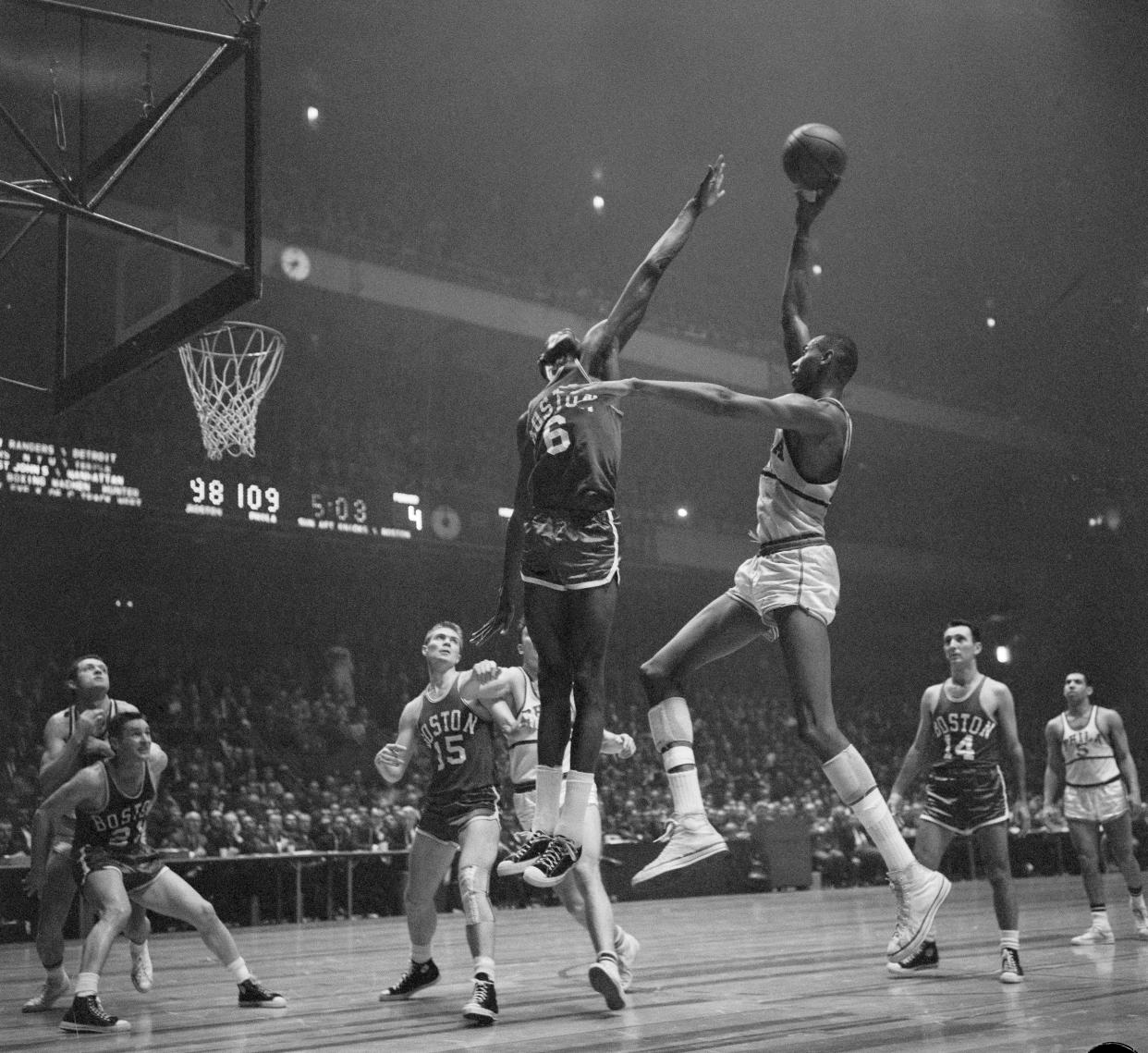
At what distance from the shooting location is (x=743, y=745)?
78.0 ft

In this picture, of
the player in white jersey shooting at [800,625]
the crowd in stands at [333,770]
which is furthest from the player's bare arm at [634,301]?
the crowd in stands at [333,770]

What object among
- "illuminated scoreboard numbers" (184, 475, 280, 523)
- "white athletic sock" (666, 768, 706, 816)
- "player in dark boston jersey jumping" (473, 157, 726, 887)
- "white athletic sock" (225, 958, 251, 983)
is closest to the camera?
"player in dark boston jersey jumping" (473, 157, 726, 887)

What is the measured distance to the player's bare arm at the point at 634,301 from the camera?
526 cm

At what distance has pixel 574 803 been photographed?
5.17 meters

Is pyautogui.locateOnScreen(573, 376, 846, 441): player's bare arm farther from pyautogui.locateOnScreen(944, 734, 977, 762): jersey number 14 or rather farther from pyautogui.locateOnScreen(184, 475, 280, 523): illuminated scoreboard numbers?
pyautogui.locateOnScreen(184, 475, 280, 523): illuminated scoreboard numbers

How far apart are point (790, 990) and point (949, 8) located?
45.6 feet

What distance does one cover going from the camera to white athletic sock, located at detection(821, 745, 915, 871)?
5.46m

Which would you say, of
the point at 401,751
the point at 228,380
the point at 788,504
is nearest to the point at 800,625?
the point at 788,504

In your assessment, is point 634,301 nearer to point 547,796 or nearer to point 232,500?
point 547,796

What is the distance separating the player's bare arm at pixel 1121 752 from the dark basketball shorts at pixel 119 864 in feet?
22.7

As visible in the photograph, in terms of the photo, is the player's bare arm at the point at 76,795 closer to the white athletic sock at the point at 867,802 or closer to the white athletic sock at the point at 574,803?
the white athletic sock at the point at 574,803

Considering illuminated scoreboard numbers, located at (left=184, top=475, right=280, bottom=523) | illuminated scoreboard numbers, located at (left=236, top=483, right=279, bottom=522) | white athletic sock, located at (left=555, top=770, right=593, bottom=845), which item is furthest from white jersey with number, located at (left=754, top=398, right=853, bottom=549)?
illuminated scoreboard numbers, located at (left=236, top=483, right=279, bottom=522)

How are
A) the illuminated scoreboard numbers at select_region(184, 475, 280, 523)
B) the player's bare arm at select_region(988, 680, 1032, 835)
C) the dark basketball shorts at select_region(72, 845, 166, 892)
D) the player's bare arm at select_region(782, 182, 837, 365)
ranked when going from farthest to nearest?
the illuminated scoreboard numbers at select_region(184, 475, 280, 523) → the player's bare arm at select_region(988, 680, 1032, 835) → the dark basketball shorts at select_region(72, 845, 166, 892) → the player's bare arm at select_region(782, 182, 837, 365)

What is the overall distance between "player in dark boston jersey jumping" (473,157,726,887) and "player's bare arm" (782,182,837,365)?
71 centimetres
